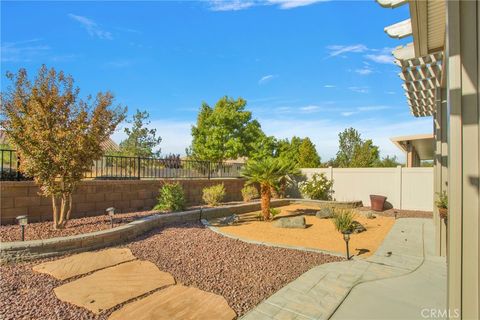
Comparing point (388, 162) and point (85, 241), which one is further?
point (388, 162)

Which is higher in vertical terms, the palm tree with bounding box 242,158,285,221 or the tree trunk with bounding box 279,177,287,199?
the palm tree with bounding box 242,158,285,221

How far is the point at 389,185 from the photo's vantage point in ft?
43.0

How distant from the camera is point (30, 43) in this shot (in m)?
7.64

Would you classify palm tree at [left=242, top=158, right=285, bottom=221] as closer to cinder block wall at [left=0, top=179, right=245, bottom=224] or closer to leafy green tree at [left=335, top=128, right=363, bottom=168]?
cinder block wall at [left=0, top=179, right=245, bottom=224]

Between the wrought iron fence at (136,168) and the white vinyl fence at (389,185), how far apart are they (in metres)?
6.33

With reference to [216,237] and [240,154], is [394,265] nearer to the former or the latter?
[216,237]

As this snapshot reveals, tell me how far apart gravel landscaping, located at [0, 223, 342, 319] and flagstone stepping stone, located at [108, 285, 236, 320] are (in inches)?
6.1

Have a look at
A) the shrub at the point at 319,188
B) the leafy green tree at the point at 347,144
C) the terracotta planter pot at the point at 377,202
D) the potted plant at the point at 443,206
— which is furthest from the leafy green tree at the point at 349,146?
the potted plant at the point at 443,206

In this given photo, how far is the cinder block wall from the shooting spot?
668 cm

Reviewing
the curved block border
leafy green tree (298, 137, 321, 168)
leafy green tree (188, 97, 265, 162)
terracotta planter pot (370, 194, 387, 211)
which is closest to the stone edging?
the curved block border

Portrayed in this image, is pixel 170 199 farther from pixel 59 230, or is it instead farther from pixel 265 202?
pixel 59 230

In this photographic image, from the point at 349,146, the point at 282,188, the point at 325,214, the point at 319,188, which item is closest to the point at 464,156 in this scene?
the point at 325,214

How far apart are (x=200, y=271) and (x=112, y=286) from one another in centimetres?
133

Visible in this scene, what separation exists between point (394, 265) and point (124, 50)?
970 centimetres
